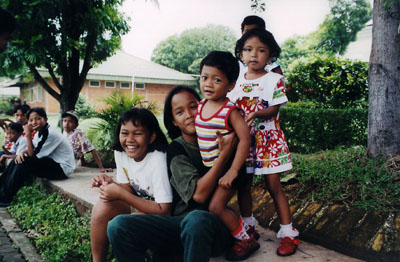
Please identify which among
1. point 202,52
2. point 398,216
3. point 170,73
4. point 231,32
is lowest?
point 398,216

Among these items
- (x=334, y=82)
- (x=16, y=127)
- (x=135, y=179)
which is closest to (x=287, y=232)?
(x=135, y=179)

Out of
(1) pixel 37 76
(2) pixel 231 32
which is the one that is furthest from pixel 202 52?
(1) pixel 37 76

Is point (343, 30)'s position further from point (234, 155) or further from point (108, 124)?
point (234, 155)

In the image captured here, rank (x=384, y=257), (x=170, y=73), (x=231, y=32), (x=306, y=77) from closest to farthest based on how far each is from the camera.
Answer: (x=384, y=257), (x=306, y=77), (x=170, y=73), (x=231, y=32)

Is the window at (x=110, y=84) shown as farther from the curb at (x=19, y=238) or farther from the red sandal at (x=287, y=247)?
the red sandal at (x=287, y=247)

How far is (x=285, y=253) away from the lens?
2.19 meters

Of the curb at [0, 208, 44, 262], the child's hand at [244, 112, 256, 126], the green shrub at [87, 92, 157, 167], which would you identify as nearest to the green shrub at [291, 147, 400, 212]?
the child's hand at [244, 112, 256, 126]

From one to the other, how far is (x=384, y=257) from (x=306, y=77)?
5.29 metres

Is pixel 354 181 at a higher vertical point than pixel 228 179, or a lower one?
lower

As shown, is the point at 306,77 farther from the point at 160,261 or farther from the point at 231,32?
the point at 231,32

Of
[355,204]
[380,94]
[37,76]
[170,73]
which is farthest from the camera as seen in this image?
[170,73]

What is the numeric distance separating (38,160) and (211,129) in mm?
3591

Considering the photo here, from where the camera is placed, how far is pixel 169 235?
2.03 m

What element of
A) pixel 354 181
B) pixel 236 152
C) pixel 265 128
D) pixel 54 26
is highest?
pixel 54 26
